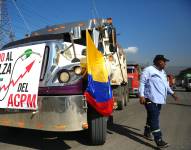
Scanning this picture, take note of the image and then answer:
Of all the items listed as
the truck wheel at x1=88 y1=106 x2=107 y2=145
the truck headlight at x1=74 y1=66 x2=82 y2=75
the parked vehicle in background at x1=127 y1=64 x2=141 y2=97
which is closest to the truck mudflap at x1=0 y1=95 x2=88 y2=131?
the truck wheel at x1=88 y1=106 x2=107 y2=145

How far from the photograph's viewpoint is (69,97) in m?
5.73

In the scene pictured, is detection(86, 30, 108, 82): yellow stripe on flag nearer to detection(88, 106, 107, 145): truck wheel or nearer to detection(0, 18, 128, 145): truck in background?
detection(0, 18, 128, 145): truck in background

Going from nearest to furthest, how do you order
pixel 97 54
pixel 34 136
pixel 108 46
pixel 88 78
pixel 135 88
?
1. pixel 88 78
2. pixel 97 54
3. pixel 34 136
4. pixel 108 46
5. pixel 135 88

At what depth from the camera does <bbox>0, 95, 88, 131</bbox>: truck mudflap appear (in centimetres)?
572

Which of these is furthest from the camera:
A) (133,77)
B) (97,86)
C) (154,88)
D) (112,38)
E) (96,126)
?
(133,77)

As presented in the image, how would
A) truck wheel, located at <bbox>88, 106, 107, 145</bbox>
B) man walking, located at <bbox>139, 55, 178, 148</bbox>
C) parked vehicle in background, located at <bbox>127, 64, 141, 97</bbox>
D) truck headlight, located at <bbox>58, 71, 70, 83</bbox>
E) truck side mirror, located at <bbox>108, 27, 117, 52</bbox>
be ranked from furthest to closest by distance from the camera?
parked vehicle in background, located at <bbox>127, 64, 141, 97</bbox>
truck side mirror, located at <bbox>108, 27, 117, 52</bbox>
man walking, located at <bbox>139, 55, 178, 148</bbox>
truck wheel, located at <bbox>88, 106, 107, 145</bbox>
truck headlight, located at <bbox>58, 71, 70, 83</bbox>

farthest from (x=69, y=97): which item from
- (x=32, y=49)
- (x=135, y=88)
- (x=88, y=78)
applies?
(x=135, y=88)

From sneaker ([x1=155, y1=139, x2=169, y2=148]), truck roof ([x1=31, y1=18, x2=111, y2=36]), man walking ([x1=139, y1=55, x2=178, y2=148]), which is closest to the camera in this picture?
sneaker ([x1=155, y1=139, x2=169, y2=148])

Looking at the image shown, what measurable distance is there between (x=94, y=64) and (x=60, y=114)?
1049 mm

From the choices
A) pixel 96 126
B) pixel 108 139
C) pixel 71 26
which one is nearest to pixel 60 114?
pixel 96 126

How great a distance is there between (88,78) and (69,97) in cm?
45

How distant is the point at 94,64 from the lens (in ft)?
19.6

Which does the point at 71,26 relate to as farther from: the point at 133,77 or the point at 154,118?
the point at 133,77

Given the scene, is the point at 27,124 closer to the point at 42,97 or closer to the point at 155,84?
the point at 42,97
